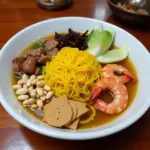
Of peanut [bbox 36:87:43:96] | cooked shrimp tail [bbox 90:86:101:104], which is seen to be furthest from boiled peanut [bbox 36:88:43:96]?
cooked shrimp tail [bbox 90:86:101:104]

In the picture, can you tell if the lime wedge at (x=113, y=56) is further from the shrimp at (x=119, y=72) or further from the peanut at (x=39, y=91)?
the peanut at (x=39, y=91)

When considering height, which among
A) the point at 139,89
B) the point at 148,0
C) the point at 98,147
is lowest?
the point at 98,147

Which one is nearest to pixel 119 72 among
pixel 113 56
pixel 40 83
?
pixel 113 56

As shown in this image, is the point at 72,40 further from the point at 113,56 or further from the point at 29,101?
the point at 29,101

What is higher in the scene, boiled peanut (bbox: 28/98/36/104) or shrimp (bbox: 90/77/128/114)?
shrimp (bbox: 90/77/128/114)

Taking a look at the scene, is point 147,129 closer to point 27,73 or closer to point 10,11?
point 27,73

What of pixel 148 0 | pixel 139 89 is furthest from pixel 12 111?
pixel 148 0

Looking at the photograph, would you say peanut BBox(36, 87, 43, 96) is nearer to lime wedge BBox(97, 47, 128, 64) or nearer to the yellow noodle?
the yellow noodle
